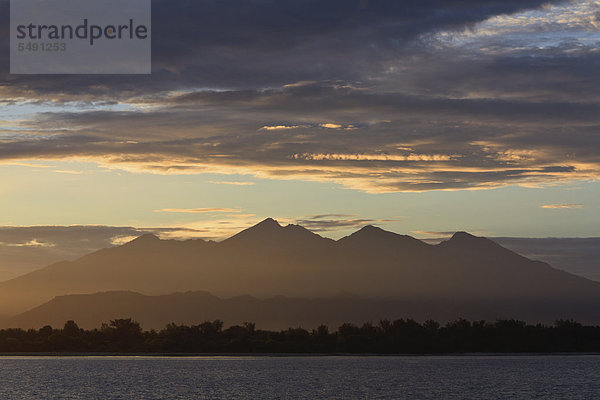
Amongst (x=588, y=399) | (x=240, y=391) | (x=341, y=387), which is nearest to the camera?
(x=588, y=399)

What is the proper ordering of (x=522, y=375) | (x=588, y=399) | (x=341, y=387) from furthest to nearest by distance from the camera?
(x=522, y=375) < (x=341, y=387) < (x=588, y=399)

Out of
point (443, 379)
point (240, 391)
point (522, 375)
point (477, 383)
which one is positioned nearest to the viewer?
point (240, 391)

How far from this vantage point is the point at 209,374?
19538cm

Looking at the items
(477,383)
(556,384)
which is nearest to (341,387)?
(477,383)

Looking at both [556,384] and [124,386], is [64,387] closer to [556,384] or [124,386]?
[124,386]

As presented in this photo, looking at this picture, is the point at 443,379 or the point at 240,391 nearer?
the point at 240,391

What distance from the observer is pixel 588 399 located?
127625mm

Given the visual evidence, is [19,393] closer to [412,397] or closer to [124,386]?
[124,386]

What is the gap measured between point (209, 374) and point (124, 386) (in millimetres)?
42388

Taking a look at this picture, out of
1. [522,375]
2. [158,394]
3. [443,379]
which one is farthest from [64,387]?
[522,375]

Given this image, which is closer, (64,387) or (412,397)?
(412,397)

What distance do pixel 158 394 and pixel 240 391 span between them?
14.3 m

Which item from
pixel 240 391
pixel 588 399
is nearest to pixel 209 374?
pixel 240 391

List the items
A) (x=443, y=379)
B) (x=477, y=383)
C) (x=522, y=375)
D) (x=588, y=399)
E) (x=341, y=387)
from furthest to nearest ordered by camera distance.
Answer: (x=522, y=375)
(x=443, y=379)
(x=477, y=383)
(x=341, y=387)
(x=588, y=399)
